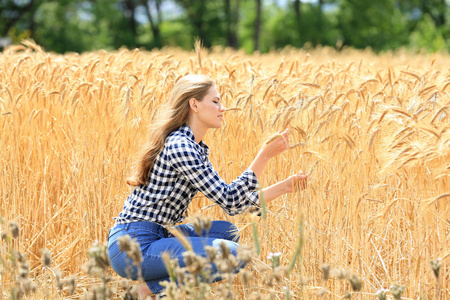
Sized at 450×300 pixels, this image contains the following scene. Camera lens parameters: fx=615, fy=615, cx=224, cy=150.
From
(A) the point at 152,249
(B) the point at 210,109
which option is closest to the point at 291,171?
(B) the point at 210,109

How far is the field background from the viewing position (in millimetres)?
2641

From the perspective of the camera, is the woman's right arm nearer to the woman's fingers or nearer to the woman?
the woman

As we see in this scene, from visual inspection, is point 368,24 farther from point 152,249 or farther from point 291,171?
point 152,249

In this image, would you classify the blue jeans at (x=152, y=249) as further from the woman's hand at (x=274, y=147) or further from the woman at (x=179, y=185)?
the woman's hand at (x=274, y=147)

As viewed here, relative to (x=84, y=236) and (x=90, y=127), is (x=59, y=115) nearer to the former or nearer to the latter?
(x=90, y=127)

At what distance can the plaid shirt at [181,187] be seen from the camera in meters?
2.55

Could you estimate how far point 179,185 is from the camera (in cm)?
267

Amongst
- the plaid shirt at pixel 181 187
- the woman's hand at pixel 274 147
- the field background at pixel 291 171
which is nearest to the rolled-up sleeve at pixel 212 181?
the plaid shirt at pixel 181 187

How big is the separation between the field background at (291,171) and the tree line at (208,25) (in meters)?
26.5

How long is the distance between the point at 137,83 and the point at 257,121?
115cm

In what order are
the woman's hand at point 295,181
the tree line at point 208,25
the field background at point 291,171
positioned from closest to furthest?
the woman's hand at point 295,181 < the field background at point 291,171 < the tree line at point 208,25

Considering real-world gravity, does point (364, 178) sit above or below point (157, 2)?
below

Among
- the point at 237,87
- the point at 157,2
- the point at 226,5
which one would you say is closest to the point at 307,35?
the point at 226,5

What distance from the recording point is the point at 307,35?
33875 millimetres
